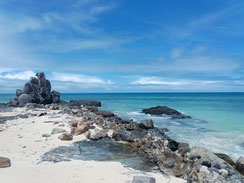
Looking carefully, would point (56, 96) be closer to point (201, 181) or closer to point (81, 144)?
point (81, 144)

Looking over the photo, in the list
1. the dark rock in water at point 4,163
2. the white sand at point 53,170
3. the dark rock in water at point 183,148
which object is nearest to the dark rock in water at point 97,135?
the white sand at point 53,170

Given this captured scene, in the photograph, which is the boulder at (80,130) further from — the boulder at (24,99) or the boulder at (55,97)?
the boulder at (55,97)

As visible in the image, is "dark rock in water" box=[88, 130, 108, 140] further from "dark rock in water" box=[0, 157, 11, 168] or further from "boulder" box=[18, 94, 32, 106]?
"boulder" box=[18, 94, 32, 106]

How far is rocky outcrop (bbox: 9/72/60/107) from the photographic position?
110 ft

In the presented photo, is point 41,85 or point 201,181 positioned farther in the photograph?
point 41,85

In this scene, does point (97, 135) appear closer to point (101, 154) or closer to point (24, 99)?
point (101, 154)

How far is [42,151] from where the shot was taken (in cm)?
848

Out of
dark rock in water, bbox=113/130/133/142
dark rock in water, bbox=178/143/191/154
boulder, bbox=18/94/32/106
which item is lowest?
dark rock in water, bbox=178/143/191/154

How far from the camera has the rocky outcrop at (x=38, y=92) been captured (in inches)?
1321

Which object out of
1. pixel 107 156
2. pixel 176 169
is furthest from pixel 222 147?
pixel 107 156

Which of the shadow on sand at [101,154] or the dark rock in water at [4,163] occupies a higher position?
the dark rock in water at [4,163]

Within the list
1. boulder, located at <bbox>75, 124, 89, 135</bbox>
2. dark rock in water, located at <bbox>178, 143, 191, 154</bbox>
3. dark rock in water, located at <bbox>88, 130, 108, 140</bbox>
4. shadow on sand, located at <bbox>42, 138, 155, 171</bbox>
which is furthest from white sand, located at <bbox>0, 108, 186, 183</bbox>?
dark rock in water, located at <bbox>178, 143, 191, 154</bbox>

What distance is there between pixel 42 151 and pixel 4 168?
2393mm

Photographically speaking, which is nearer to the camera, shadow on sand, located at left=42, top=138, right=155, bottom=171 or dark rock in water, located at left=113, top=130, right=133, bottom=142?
shadow on sand, located at left=42, top=138, right=155, bottom=171
